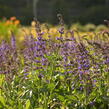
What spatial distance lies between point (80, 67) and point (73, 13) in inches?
1215

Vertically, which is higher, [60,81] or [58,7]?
[58,7]

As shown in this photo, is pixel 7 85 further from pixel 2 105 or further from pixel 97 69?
pixel 97 69

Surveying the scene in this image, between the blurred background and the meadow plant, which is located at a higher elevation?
the blurred background

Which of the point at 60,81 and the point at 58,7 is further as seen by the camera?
the point at 58,7

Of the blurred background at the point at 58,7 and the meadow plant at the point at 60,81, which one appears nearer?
the meadow plant at the point at 60,81

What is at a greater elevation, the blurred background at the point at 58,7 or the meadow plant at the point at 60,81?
the blurred background at the point at 58,7

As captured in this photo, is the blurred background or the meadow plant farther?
the blurred background

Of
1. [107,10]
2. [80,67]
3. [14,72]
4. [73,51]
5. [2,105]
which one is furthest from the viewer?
[107,10]

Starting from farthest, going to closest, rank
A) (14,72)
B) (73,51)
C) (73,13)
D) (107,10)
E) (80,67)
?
(73,13) < (107,10) < (14,72) < (73,51) < (80,67)

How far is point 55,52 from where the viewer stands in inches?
157

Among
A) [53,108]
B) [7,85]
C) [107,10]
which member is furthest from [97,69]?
[107,10]

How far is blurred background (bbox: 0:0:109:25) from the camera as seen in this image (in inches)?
1131

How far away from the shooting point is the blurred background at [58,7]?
28.7 m

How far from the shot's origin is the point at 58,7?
28.0 meters
